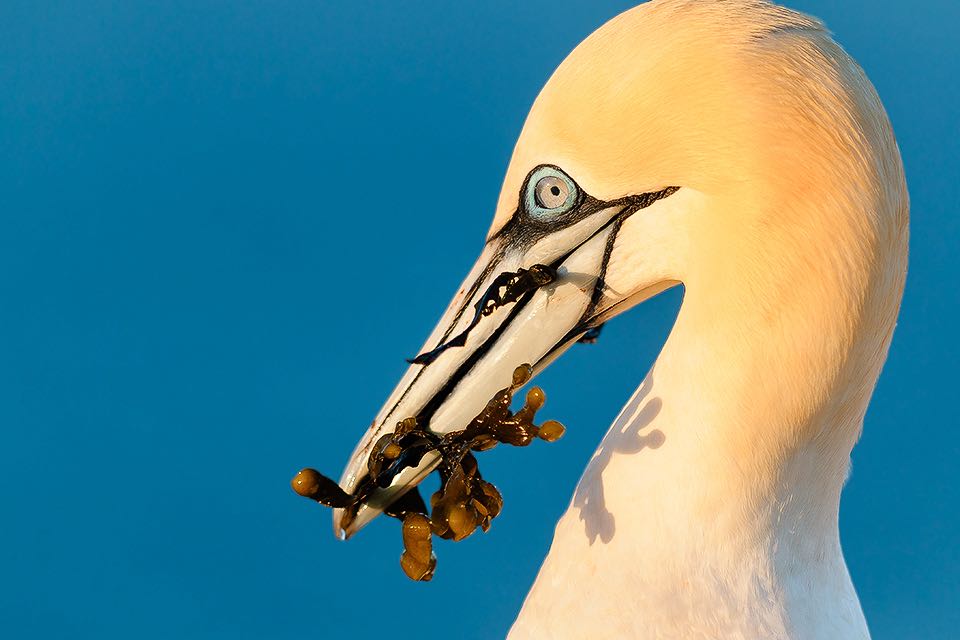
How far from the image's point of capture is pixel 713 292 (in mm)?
2492

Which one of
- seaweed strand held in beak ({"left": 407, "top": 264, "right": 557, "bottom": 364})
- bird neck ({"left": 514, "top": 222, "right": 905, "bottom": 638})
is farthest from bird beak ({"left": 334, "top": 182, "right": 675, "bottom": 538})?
bird neck ({"left": 514, "top": 222, "right": 905, "bottom": 638})

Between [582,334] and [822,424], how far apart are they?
0.55 m

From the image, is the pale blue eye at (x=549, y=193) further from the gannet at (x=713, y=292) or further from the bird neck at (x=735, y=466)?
the bird neck at (x=735, y=466)

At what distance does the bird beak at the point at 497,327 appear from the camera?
2.78 m

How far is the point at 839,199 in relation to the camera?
7.82ft

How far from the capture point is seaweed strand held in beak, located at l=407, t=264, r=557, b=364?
9.13 feet

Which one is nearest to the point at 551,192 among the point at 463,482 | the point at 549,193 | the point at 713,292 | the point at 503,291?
the point at 549,193

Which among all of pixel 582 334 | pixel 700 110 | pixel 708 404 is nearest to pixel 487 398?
pixel 582 334

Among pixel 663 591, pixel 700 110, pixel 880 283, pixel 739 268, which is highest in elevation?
pixel 700 110

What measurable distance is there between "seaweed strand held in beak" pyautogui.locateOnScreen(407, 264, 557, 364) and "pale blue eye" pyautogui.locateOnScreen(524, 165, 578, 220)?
107mm

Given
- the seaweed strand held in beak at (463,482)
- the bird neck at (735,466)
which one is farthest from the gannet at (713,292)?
the seaweed strand held in beak at (463,482)

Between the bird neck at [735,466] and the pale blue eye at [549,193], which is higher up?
the pale blue eye at [549,193]

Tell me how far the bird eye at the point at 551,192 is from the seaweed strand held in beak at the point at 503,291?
120mm

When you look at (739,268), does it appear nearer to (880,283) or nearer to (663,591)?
(880,283)
